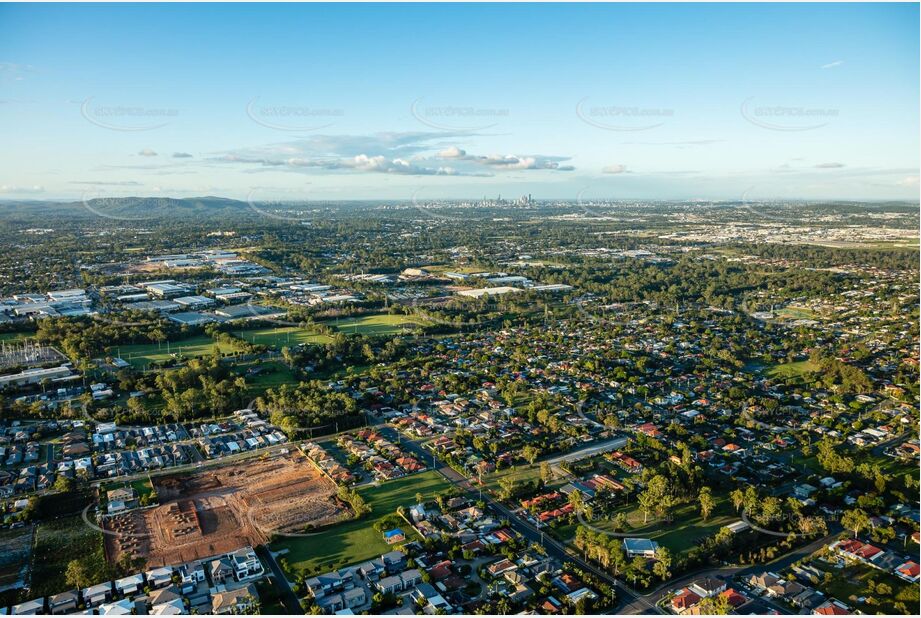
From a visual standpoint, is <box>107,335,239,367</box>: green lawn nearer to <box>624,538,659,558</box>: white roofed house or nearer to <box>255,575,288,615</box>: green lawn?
<box>255,575,288,615</box>: green lawn

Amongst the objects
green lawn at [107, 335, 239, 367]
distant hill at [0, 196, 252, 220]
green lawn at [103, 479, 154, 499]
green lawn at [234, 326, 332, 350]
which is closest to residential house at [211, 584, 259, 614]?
green lawn at [103, 479, 154, 499]

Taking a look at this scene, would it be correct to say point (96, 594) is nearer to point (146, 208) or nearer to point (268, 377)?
point (268, 377)

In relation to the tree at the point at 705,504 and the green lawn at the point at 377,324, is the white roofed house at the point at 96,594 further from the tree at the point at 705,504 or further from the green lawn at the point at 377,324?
the green lawn at the point at 377,324

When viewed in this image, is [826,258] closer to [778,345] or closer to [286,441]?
[778,345]

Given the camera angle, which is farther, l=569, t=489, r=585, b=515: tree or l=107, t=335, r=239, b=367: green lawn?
l=107, t=335, r=239, b=367: green lawn

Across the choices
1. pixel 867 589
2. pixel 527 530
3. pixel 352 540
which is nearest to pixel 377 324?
pixel 352 540
